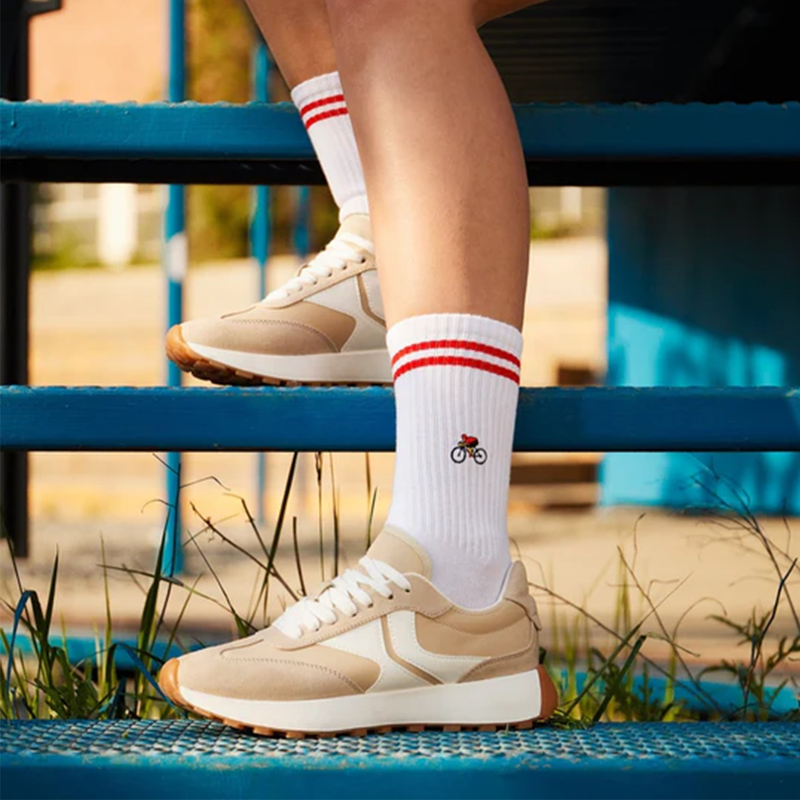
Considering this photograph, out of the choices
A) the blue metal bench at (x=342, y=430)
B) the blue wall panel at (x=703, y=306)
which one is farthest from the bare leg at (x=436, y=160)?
the blue wall panel at (x=703, y=306)

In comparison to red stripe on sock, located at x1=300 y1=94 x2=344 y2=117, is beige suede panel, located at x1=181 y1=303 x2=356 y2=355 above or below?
below

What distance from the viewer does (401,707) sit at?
43.2 inches

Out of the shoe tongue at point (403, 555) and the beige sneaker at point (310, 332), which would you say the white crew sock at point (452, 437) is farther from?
the beige sneaker at point (310, 332)

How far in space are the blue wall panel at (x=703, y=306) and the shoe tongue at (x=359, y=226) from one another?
13.7ft

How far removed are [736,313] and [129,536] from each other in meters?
2.67

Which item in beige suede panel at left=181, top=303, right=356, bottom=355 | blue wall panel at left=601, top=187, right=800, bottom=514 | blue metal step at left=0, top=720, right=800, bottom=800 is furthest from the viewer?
blue wall panel at left=601, top=187, right=800, bottom=514

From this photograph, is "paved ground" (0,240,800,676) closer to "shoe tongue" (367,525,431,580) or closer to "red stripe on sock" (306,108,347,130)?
"shoe tongue" (367,525,431,580)

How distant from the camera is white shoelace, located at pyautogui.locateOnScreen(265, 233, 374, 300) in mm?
1320

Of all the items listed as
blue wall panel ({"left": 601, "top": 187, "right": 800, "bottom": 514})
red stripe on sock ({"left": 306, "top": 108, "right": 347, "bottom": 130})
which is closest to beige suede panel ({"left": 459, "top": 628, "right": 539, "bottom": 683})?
red stripe on sock ({"left": 306, "top": 108, "right": 347, "bottom": 130})

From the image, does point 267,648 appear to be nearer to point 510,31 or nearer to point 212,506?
point 510,31

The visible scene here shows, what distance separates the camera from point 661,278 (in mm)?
5996

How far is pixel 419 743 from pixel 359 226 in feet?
1.72

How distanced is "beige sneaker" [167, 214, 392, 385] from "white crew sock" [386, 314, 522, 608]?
0.17 m

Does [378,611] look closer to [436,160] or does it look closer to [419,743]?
[419,743]
